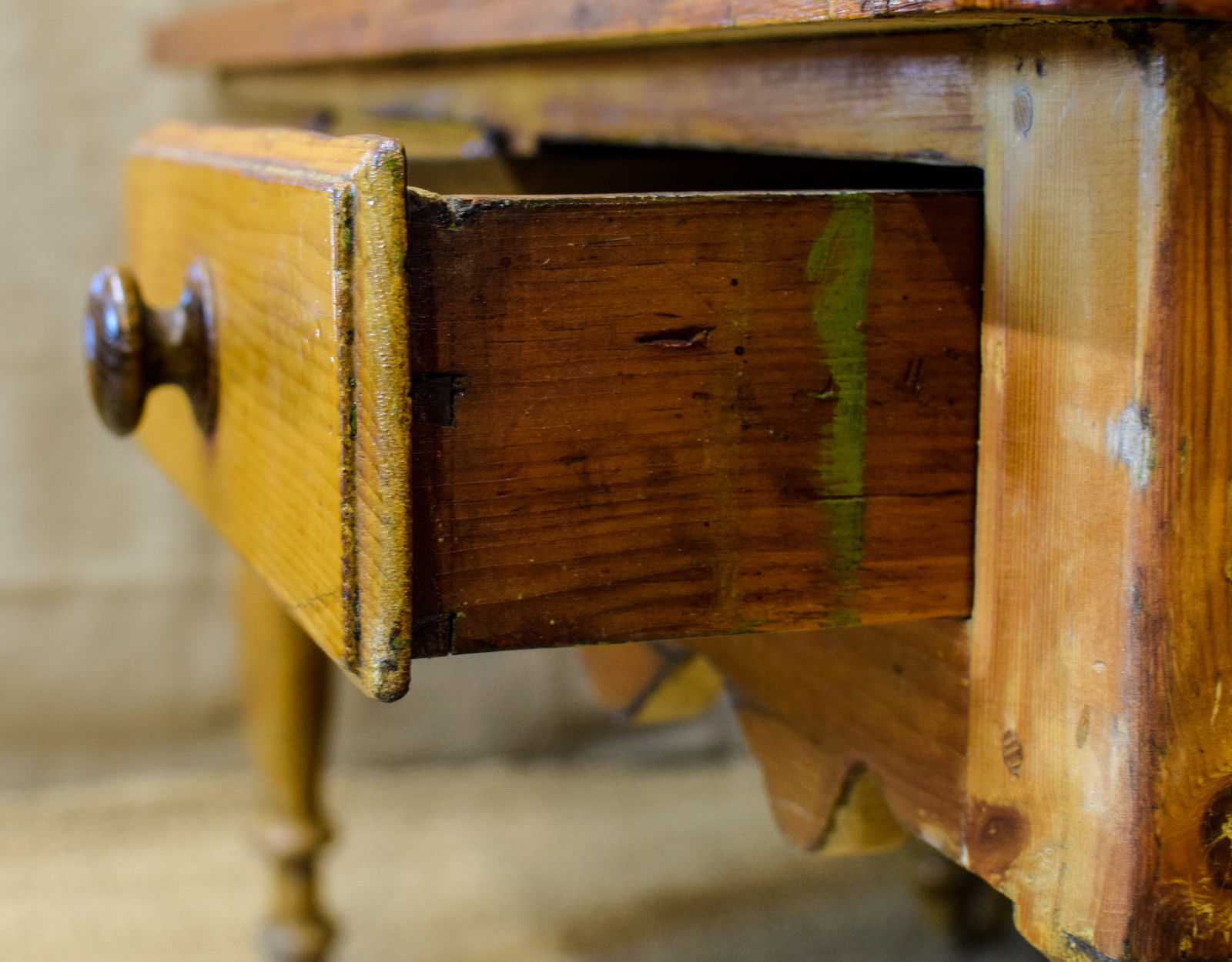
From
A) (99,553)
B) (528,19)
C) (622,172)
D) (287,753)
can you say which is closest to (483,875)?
(287,753)

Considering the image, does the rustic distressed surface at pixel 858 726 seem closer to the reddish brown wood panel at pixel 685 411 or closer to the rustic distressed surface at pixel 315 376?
the reddish brown wood panel at pixel 685 411

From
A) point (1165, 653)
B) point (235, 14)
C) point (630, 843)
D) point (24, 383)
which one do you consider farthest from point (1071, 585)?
point (24, 383)

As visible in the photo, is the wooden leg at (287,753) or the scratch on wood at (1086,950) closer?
the scratch on wood at (1086,950)

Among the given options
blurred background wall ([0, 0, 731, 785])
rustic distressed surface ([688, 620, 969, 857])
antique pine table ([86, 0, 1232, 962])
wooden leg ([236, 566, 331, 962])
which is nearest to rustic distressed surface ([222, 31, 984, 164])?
antique pine table ([86, 0, 1232, 962])

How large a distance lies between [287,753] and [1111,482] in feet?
2.60

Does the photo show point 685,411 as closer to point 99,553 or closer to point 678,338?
point 678,338

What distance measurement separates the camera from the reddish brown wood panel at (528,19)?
34 cm

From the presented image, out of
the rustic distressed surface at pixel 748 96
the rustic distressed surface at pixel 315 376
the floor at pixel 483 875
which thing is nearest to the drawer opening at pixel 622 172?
the rustic distressed surface at pixel 748 96

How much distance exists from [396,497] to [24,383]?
120 centimetres

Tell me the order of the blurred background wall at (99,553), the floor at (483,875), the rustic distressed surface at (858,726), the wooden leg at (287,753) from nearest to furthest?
the rustic distressed surface at (858,726)
the wooden leg at (287,753)
the floor at (483,875)
the blurred background wall at (99,553)

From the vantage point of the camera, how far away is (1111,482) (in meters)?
0.38

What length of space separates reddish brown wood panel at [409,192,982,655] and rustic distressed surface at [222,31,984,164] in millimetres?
35

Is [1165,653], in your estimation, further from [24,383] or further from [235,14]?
[24,383]

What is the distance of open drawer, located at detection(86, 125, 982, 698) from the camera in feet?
1.24
